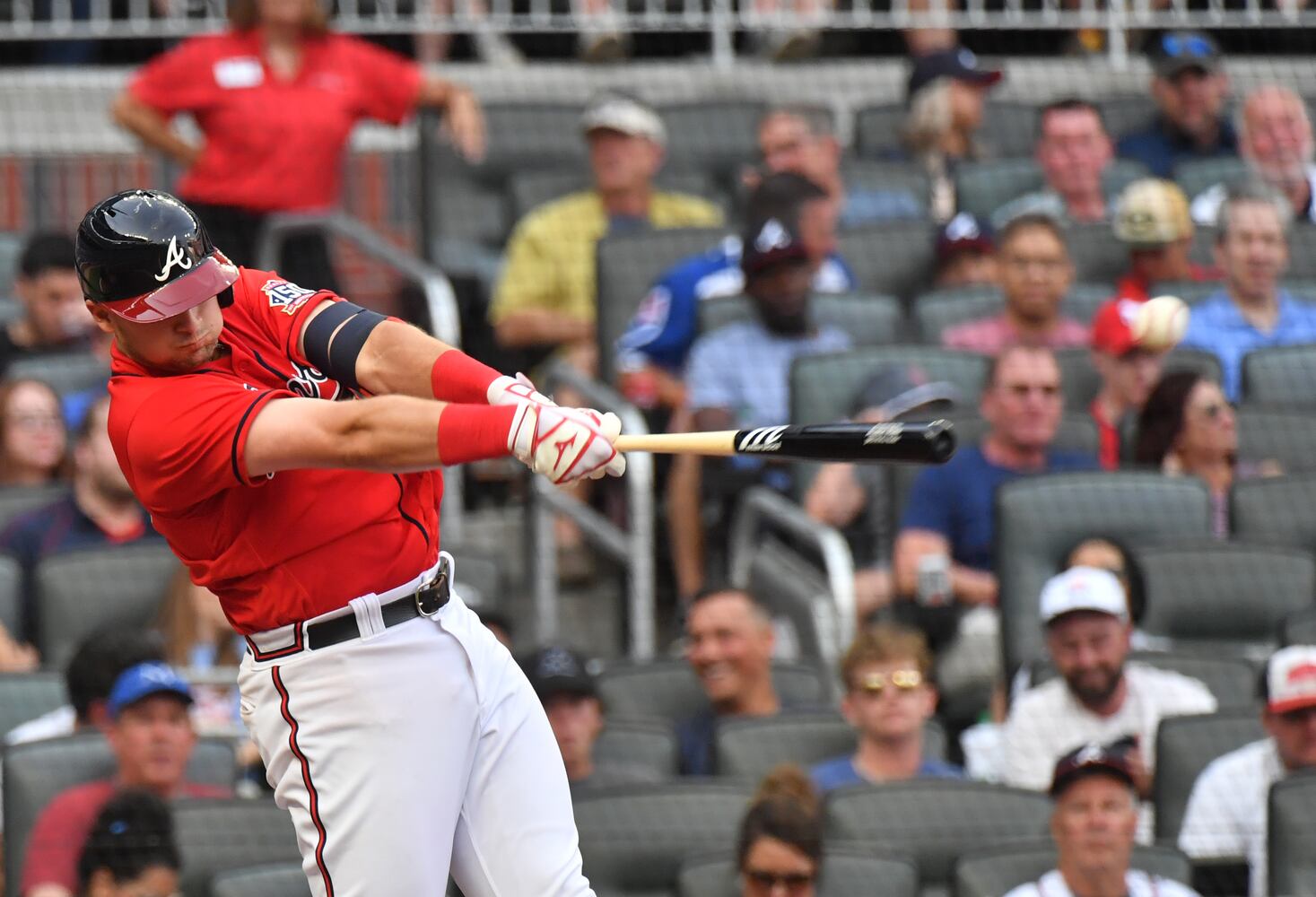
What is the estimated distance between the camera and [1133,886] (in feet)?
16.8

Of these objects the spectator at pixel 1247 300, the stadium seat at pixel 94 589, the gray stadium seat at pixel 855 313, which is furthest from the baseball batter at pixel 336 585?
the spectator at pixel 1247 300

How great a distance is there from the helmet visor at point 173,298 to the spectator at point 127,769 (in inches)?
83.5

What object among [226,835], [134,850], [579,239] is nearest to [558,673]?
[226,835]

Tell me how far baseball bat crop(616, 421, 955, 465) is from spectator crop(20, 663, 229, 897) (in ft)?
7.64

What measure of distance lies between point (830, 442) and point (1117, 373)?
3960 millimetres

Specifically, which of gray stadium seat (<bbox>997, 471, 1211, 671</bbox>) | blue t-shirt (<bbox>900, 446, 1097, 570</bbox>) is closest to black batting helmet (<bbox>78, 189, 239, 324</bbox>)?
gray stadium seat (<bbox>997, 471, 1211, 671</bbox>)

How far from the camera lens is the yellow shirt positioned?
7.83 meters

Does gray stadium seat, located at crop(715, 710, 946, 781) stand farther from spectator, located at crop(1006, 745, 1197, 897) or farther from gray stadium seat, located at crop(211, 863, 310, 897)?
gray stadium seat, located at crop(211, 863, 310, 897)

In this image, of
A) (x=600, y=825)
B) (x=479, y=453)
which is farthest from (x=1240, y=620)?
(x=479, y=453)

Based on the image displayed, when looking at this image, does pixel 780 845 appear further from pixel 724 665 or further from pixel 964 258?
pixel 964 258

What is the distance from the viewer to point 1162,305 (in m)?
6.75

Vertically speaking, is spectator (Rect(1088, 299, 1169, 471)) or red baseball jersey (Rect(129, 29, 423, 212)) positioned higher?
red baseball jersey (Rect(129, 29, 423, 212))

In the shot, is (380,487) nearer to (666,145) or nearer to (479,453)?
(479,453)

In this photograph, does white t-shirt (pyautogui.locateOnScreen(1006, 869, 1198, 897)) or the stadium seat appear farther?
the stadium seat
